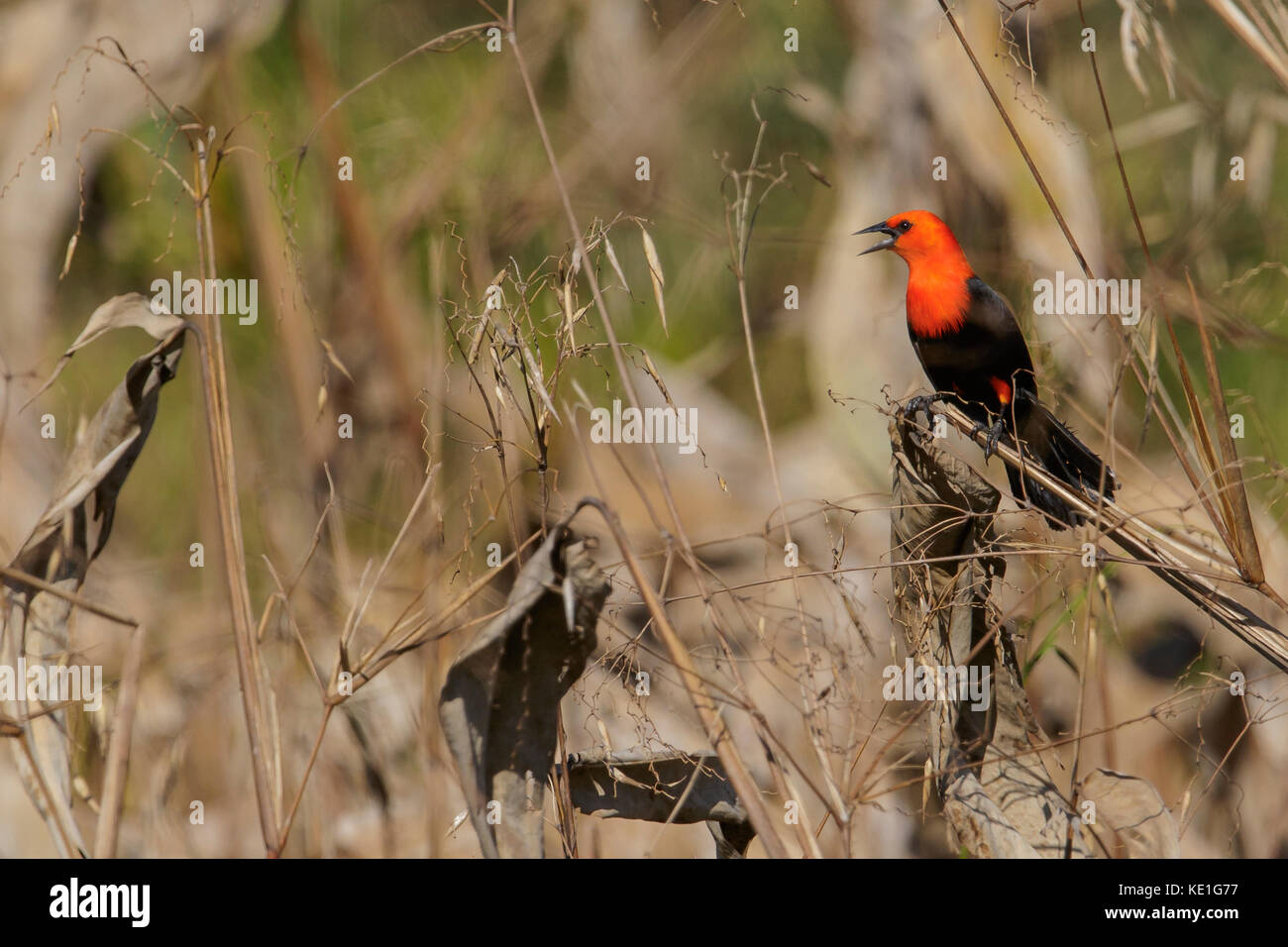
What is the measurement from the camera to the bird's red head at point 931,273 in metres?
2.71

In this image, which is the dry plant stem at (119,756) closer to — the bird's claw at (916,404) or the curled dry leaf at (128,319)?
the curled dry leaf at (128,319)

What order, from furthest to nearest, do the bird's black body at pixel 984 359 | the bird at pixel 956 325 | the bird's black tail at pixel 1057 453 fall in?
the bird at pixel 956 325 < the bird's black body at pixel 984 359 < the bird's black tail at pixel 1057 453

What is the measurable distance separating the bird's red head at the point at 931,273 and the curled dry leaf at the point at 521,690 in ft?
5.82

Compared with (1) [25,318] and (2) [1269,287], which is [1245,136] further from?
(1) [25,318]

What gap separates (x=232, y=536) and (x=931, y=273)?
6.72 ft

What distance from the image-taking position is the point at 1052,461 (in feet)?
6.58

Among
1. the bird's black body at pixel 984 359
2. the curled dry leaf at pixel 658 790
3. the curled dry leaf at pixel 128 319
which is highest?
the bird's black body at pixel 984 359

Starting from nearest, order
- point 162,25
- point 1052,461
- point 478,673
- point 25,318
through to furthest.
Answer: point 478,673, point 1052,461, point 25,318, point 162,25

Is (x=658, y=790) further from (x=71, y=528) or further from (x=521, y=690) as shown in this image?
(x=71, y=528)

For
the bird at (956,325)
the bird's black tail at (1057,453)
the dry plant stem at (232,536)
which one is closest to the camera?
the dry plant stem at (232,536)

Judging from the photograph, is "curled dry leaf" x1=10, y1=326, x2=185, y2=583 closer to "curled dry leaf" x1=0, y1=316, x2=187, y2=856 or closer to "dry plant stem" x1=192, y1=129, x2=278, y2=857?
"curled dry leaf" x1=0, y1=316, x2=187, y2=856

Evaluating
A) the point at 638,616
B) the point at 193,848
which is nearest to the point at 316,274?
the point at 638,616

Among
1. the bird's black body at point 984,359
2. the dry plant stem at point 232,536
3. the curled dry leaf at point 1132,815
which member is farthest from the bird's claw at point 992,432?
the dry plant stem at point 232,536

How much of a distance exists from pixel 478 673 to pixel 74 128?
331cm
